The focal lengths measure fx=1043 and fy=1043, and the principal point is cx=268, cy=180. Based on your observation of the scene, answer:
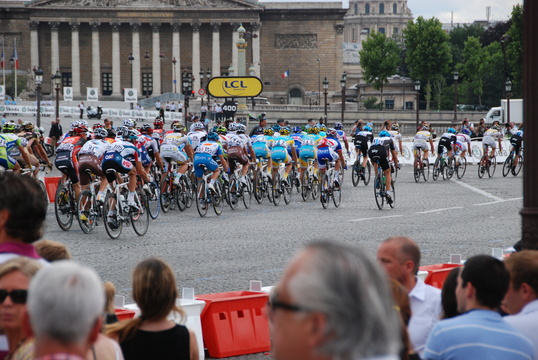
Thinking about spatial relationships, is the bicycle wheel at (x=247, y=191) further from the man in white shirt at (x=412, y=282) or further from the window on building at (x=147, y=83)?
the window on building at (x=147, y=83)

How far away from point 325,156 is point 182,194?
3254 millimetres

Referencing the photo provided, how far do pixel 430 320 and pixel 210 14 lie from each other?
105008 mm

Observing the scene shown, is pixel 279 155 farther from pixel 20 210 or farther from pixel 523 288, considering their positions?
pixel 20 210

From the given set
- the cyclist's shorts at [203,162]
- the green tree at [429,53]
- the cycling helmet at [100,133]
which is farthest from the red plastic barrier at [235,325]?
the green tree at [429,53]

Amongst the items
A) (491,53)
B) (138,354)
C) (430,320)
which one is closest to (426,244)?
(430,320)

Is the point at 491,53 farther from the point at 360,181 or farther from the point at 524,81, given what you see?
the point at 524,81

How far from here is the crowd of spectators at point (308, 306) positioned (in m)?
2.70

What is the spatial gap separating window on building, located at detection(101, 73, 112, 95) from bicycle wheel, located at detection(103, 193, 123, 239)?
95.2 metres

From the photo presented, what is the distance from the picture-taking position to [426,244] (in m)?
16.7

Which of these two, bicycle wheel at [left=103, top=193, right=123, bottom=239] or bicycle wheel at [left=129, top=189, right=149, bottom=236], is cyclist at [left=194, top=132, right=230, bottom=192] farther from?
bicycle wheel at [left=103, top=193, right=123, bottom=239]

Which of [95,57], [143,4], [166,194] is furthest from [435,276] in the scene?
[95,57]

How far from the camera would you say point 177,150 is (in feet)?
69.7

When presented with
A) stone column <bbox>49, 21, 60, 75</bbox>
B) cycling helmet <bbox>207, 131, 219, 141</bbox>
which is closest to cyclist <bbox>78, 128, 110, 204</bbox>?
cycling helmet <bbox>207, 131, 219, 141</bbox>

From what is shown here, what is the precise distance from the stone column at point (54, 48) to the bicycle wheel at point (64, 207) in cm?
9253
